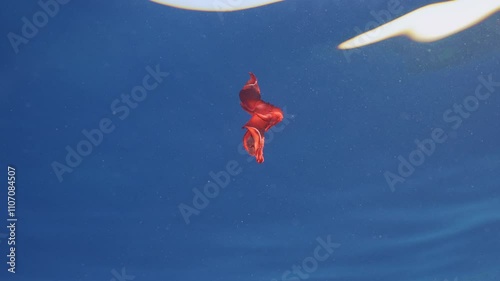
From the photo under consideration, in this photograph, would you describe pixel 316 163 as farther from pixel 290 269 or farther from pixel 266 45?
→ pixel 290 269

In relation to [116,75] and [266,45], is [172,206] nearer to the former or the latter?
[116,75]

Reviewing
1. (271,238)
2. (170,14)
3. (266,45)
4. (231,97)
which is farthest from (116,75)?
(271,238)

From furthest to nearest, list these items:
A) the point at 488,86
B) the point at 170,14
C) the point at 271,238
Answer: the point at 271,238, the point at 488,86, the point at 170,14

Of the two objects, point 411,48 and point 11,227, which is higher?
point 411,48

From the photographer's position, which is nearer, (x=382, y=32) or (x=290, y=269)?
(x=382, y=32)

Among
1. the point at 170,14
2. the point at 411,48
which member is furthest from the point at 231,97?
the point at 411,48

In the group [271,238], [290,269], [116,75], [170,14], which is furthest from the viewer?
[290,269]
